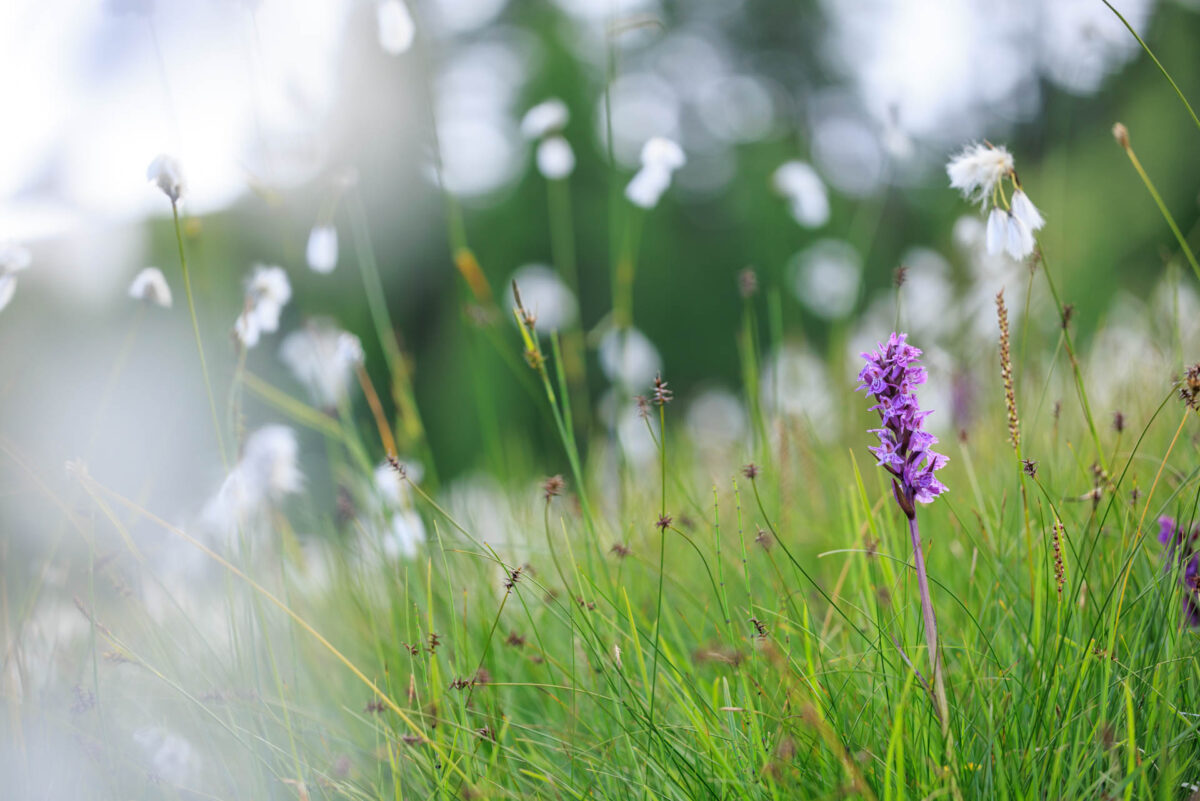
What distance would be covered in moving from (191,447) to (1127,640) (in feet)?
14.0

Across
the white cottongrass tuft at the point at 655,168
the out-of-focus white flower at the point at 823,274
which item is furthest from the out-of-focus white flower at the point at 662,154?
the out-of-focus white flower at the point at 823,274

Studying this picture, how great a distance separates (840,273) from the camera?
591 centimetres

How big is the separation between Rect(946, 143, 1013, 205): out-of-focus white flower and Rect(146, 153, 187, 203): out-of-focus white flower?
3.88 ft

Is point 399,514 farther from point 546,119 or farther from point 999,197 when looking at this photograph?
point 999,197

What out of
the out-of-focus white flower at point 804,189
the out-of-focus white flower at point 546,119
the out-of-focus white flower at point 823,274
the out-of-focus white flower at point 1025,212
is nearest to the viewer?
the out-of-focus white flower at point 1025,212

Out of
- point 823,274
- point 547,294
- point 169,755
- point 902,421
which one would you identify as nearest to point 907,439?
point 902,421

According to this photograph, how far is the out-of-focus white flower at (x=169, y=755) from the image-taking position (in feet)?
4.69

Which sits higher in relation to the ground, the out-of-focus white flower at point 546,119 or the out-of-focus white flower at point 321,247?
the out-of-focus white flower at point 546,119

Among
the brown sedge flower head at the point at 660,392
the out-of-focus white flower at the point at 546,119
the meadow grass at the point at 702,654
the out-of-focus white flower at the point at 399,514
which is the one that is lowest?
the meadow grass at the point at 702,654

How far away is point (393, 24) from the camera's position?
6.29ft

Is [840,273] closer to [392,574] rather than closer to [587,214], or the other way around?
[587,214]

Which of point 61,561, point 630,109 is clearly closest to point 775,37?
point 630,109

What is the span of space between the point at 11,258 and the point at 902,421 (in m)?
1.63

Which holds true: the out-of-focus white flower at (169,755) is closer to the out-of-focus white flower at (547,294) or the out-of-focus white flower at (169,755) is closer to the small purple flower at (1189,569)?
the small purple flower at (1189,569)
